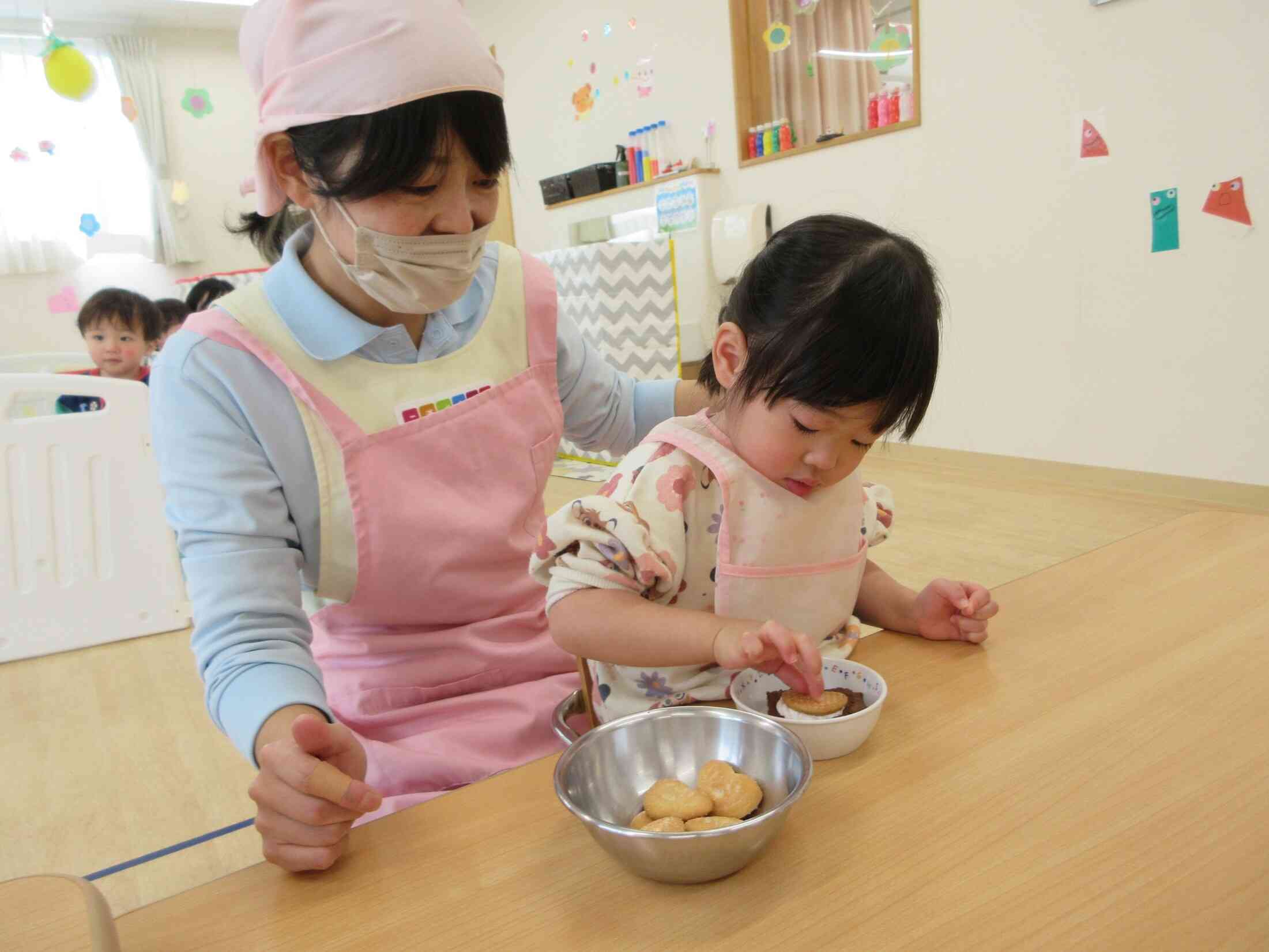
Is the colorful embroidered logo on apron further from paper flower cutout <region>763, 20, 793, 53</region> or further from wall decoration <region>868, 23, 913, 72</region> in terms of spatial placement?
paper flower cutout <region>763, 20, 793, 53</region>

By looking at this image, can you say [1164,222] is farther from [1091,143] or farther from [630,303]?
[630,303]

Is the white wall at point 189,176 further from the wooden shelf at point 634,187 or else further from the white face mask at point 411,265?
the white face mask at point 411,265

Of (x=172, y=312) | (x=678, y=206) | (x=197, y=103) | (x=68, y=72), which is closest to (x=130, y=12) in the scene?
(x=197, y=103)

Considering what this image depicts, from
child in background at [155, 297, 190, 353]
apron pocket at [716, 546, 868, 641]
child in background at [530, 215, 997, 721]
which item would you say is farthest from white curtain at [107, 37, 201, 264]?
apron pocket at [716, 546, 868, 641]

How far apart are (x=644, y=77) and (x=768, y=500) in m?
4.73

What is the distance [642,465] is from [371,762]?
0.37 metres

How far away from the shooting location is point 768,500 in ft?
2.70

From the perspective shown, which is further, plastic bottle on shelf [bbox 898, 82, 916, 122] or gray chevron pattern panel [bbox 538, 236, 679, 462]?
gray chevron pattern panel [bbox 538, 236, 679, 462]

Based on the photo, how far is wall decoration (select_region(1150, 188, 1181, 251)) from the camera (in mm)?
2805

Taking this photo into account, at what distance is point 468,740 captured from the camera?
2.84ft

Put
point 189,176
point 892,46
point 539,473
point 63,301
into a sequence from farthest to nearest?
1. point 189,176
2. point 63,301
3. point 892,46
4. point 539,473

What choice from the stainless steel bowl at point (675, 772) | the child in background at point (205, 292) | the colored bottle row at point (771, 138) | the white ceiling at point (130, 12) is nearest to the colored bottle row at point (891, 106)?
the colored bottle row at point (771, 138)

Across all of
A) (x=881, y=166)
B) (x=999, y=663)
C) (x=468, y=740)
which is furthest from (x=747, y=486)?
(x=881, y=166)

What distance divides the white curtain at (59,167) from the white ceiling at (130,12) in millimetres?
186
